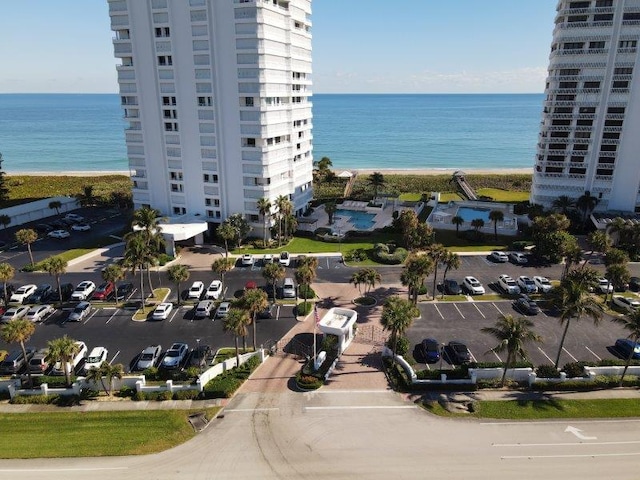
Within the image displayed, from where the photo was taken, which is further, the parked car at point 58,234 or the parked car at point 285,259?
the parked car at point 58,234

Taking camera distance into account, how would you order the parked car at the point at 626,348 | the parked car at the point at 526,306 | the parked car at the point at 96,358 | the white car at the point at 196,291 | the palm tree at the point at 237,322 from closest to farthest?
the palm tree at the point at 237,322 → the parked car at the point at 96,358 → the parked car at the point at 626,348 → the parked car at the point at 526,306 → the white car at the point at 196,291

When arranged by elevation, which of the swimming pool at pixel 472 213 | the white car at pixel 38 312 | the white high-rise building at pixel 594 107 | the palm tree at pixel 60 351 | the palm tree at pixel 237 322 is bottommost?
the white car at pixel 38 312

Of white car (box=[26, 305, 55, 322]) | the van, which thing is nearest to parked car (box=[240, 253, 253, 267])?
white car (box=[26, 305, 55, 322])

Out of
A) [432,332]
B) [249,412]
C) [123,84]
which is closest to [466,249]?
[432,332]

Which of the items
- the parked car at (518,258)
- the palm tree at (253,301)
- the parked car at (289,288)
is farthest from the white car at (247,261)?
the parked car at (518,258)

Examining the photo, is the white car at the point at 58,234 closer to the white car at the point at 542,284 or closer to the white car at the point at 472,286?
the white car at the point at 472,286

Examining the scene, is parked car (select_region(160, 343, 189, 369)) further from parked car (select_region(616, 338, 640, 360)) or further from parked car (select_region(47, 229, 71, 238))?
parked car (select_region(47, 229, 71, 238))

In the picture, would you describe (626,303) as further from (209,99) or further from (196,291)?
(209,99)
